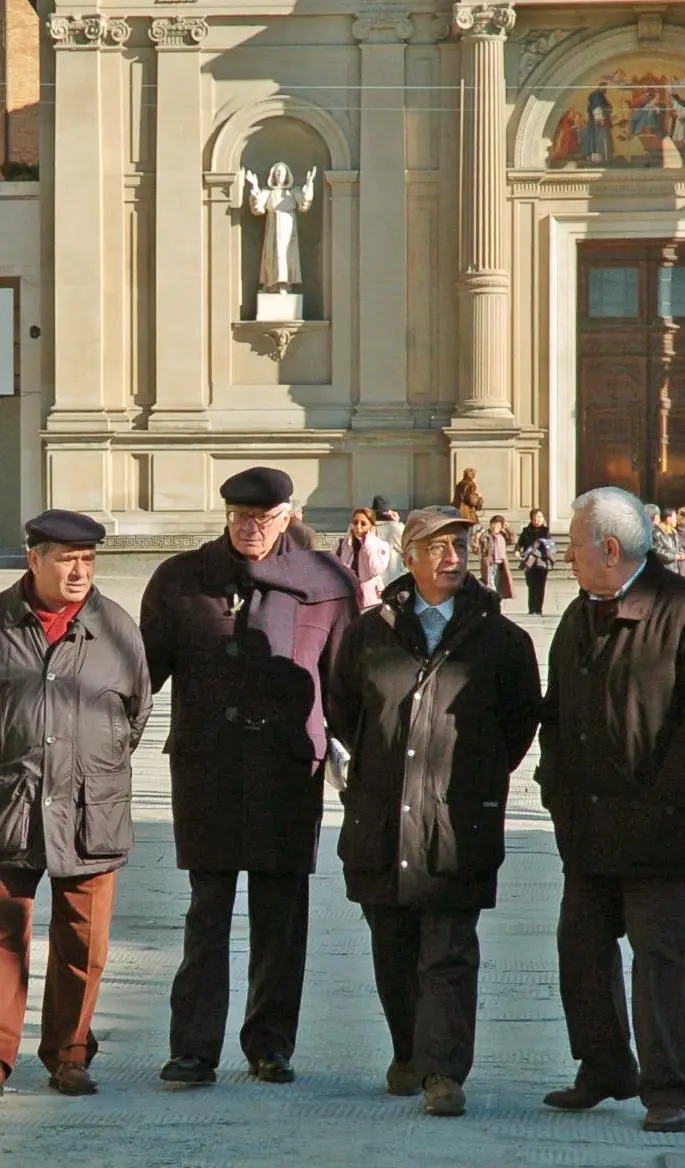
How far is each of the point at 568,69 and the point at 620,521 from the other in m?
25.7

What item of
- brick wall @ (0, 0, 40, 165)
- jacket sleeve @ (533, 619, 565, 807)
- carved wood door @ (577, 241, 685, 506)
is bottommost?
jacket sleeve @ (533, 619, 565, 807)

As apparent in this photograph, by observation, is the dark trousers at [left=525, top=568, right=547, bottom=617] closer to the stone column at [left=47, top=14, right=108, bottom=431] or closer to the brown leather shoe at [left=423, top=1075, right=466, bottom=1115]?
the stone column at [left=47, top=14, right=108, bottom=431]

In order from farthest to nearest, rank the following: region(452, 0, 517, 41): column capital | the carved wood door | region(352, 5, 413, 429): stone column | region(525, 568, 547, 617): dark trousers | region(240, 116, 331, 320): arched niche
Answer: the carved wood door < region(240, 116, 331, 320): arched niche < region(352, 5, 413, 429): stone column < region(452, 0, 517, 41): column capital < region(525, 568, 547, 617): dark trousers

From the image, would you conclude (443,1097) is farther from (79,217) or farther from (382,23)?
(382,23)

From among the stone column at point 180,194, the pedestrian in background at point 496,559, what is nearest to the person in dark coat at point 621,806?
the pedestrian in background at point 496,559

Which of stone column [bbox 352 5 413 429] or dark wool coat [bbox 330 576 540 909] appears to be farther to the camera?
stone column [bbox 352 5 413 429]

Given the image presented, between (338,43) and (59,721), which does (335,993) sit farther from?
(338,43)

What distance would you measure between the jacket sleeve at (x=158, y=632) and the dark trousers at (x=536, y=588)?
19.3 m

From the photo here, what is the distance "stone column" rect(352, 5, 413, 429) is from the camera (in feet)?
99.3

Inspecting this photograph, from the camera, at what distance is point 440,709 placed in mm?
6035

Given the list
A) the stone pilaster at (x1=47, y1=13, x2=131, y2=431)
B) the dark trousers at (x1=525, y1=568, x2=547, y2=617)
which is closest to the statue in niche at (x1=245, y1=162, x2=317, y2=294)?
the stone pilaster at (x1=47, y1=13, x2=131, y2=431)

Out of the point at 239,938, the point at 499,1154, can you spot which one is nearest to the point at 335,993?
the point at 239,938

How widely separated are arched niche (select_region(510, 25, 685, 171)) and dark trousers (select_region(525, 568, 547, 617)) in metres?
7.47

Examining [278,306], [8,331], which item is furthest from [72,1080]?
[8,331]
